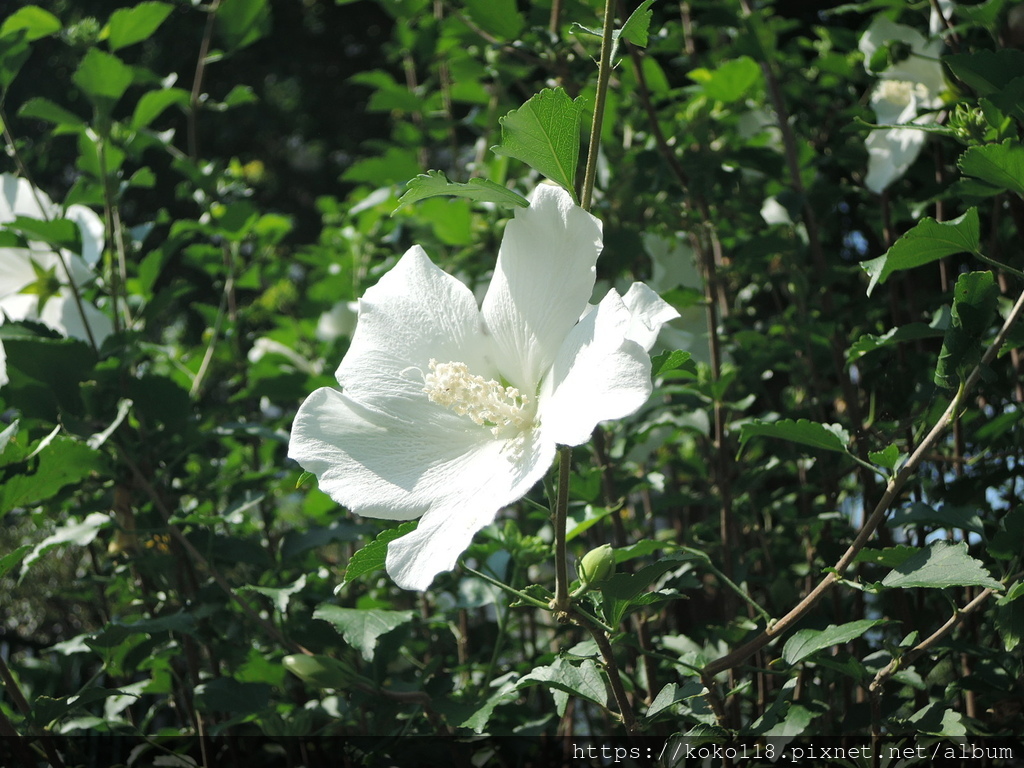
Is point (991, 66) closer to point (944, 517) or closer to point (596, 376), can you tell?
point (944, 517)

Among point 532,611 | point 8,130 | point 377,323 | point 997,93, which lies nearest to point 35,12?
point 8,130

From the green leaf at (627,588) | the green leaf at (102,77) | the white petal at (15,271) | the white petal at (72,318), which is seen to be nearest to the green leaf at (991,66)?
the green leaf at (627,588)

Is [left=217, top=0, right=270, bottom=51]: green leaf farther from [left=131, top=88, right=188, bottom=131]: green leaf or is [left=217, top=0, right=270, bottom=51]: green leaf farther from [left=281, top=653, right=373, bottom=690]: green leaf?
[left=281, top=653, right=373, bottom=690]: green leaf

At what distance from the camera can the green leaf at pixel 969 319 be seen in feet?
2.89

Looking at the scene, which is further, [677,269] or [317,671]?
[677,269]

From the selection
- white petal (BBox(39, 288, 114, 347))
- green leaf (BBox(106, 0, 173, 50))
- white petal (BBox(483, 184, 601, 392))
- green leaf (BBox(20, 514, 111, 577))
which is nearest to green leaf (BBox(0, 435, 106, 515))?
green leaf (BBox(20, 514, 111, 577))

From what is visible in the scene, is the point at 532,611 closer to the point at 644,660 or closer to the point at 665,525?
the point at 644,660

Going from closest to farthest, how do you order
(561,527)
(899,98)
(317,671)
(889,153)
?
(561,527), (317,671), (889,153), (899,98)

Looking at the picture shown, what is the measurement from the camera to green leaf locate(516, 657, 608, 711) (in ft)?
3.00

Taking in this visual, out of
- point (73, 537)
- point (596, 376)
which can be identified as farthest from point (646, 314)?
point (73, 537)

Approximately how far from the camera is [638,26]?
795 millimetres

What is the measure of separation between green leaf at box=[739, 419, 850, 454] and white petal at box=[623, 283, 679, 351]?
9.5 inches

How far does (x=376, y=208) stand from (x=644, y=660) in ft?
3.75

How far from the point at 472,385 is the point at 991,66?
2.27 feet
